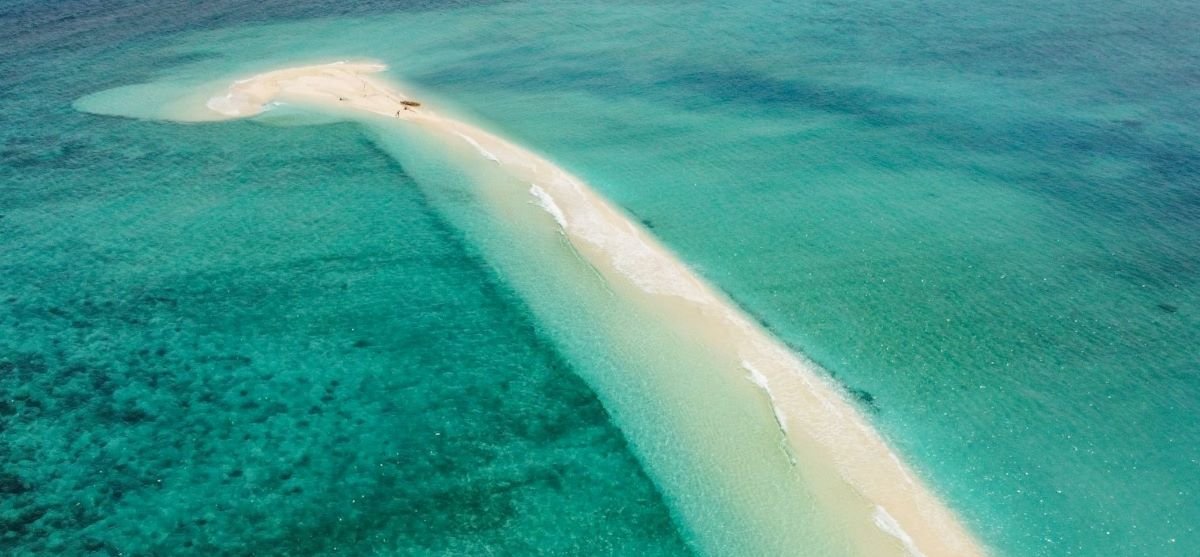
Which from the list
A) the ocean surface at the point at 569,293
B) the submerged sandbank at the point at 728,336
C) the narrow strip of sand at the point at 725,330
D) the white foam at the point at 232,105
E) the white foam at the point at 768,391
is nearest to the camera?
the submerged sandbank at the point at 728,336

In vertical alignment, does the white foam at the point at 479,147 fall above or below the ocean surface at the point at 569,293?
above

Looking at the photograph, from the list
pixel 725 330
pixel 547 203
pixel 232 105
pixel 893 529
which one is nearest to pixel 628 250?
pixel 547 203

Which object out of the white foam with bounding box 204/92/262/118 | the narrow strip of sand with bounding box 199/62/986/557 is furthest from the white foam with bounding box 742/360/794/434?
the white foam with bounding box 204/92/262/118

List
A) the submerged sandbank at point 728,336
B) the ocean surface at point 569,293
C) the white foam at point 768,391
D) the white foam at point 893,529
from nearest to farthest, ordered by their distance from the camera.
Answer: the white foam at point 893,529, the submerged sandbank at point 728,336, the ocean surface at point 569,293, the white foam at point 768,391

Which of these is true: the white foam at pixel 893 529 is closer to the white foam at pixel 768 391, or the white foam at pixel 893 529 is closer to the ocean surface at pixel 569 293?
the ocean surface at pixel 569 293

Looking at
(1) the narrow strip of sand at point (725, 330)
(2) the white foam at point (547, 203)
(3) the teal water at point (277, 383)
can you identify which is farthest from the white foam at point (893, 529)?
(2) the white foam at point (547, 203)

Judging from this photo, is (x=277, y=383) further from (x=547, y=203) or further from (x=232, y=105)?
(x=232, y=105)

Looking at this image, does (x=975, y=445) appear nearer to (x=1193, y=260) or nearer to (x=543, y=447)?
(x=543, y=447)
